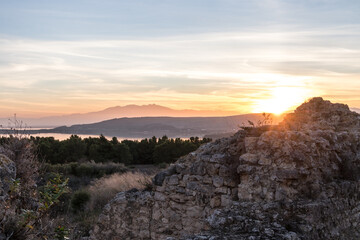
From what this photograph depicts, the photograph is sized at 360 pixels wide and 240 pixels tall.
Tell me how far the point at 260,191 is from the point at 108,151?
2779 centimetres

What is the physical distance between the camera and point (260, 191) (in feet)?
20.7

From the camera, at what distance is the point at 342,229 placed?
19.3 feet

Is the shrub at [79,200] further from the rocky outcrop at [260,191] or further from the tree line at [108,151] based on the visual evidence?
the tree line at [108,151]

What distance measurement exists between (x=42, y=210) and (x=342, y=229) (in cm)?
478

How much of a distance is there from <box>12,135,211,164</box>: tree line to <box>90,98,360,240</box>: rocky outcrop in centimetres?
2120

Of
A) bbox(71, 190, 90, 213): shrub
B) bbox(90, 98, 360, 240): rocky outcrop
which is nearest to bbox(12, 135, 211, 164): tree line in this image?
bbox(71, 190, 90, 213): shrub

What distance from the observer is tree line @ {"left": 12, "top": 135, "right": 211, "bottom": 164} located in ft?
99.3

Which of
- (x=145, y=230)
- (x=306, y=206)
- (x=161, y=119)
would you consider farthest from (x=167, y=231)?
(x=161, y=119)

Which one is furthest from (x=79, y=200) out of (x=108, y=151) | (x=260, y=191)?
(x=108, y=151)

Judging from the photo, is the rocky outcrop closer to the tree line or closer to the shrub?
the shrub

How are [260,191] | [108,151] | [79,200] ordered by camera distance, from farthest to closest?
1. [108,151]
2. [79,200]
3. [260,191]

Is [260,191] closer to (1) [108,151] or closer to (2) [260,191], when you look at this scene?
(2) [260,191]

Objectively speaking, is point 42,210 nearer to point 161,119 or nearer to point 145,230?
point 145,230

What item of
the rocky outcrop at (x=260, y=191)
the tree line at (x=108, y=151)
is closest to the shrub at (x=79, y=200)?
the rocky outcrop at (x=260, y=191)
